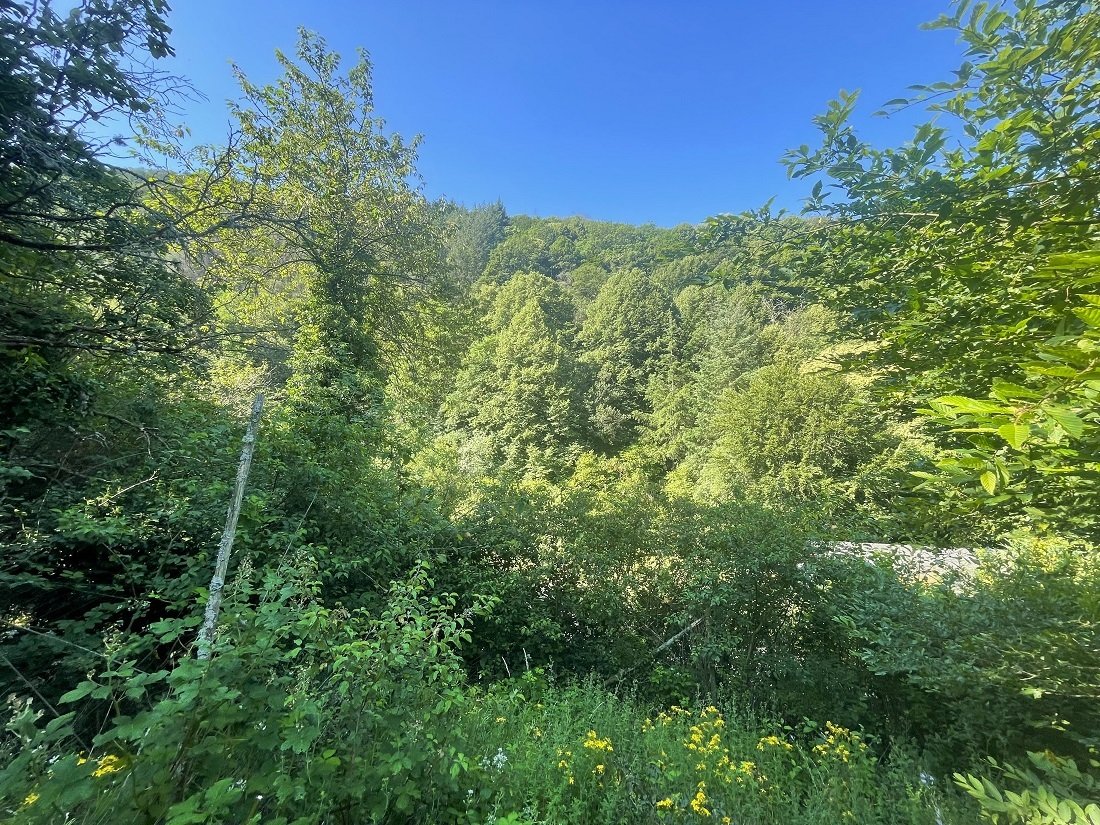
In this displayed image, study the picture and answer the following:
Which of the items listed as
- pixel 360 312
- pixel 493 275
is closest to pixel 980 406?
pixel 360 312

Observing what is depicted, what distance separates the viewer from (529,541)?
548 cm

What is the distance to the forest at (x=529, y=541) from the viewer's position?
1305mm

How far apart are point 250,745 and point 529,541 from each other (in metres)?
4.38

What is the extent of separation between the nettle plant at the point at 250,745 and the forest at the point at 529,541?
0.4 inches

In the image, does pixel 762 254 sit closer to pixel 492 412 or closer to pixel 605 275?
pixel 492 412

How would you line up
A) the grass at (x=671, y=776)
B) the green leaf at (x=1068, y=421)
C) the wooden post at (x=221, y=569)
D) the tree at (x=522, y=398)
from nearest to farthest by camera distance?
1. the green leaf at (x=1068, y=421)
2. the wooden post at (x=221, y=569)
3. the grass at (x=671, y=776)
4. the tree at (x=522, y=398)

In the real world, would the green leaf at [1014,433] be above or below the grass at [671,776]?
above

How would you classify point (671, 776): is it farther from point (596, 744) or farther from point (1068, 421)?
point (1068, 421)

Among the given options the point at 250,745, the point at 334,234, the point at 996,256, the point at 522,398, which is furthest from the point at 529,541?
the point at 522,398

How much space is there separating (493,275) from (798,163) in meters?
39.1

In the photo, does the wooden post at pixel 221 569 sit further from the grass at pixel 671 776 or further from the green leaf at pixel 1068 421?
the green leaf at pixel 1068 421

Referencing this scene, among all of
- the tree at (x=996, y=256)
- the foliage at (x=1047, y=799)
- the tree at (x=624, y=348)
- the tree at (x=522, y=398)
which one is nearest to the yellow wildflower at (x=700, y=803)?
the foliage at (x=1047, y=799)

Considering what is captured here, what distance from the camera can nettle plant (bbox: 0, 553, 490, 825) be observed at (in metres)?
0.95

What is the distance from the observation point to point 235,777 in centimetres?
114
